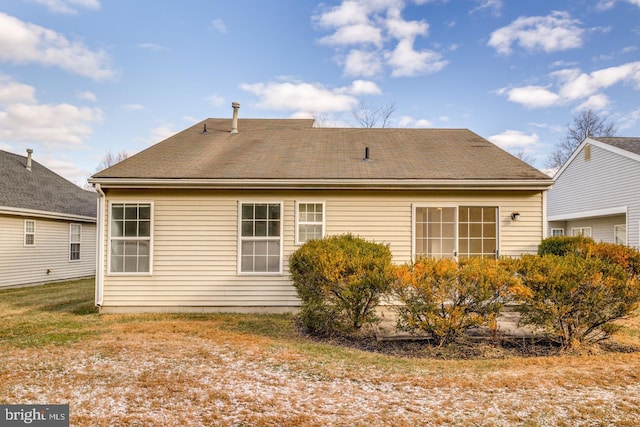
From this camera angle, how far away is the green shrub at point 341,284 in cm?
515

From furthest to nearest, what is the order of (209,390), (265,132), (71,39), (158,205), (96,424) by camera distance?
(71,39), (265,132), (158,205), (209,390), (96,424)

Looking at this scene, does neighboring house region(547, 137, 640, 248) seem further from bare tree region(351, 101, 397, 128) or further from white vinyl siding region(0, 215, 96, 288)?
white vinyl siding region(0, 215, 96, 288)

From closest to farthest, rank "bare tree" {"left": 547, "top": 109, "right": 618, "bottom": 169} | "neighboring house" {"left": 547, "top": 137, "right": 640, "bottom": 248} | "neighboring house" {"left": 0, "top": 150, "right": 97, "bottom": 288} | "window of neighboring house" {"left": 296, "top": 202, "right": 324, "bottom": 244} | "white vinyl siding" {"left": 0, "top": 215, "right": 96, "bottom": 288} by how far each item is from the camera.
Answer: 1. "window of neighboring house" {"left": 296, "top": 202, "right": 324, "bottom": 244}
2. "white vinyl siding" {"left": 0, "top": 215, "right": 96, "bottom": 288}
3. "neighboring house" {"left": 0, "top": 150, "right": 97, "bottom": 288}
4. "neighboring house" {"left": 547, "top": 137, "right": 640, "bottom": 248}
5. "bare tree" {"left": 547, "top": 109, "right": 618, "bottom": 169}

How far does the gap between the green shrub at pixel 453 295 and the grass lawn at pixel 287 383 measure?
1.56 feet

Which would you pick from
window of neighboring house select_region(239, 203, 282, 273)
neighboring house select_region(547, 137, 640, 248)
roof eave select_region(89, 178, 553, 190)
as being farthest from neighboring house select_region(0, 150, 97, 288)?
neighboring house select_region(547, 137, 640, 248)

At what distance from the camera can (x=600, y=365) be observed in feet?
13.7

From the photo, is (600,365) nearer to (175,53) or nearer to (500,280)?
(500,280)

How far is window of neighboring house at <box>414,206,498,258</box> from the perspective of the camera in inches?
293

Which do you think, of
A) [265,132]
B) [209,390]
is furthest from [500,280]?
[265,132]

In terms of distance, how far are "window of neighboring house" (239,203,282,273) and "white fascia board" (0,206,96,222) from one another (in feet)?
30.6

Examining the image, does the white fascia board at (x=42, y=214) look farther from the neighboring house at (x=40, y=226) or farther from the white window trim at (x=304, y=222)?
the white window trim at (x=304, y=222)

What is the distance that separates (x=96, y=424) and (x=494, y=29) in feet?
53.2

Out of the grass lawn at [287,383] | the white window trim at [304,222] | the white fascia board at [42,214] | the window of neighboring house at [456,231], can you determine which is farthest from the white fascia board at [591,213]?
the white fascia board at [42,214]
